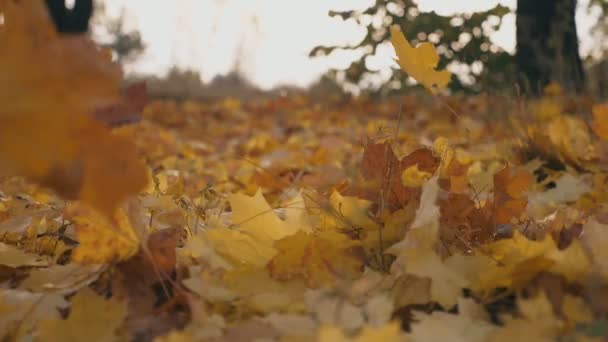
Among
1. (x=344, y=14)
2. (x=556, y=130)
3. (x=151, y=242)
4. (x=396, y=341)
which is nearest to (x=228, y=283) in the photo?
(x=151, y=242)

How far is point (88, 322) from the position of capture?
671mm

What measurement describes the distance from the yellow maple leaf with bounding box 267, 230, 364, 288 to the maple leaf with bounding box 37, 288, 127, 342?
17 centimetres

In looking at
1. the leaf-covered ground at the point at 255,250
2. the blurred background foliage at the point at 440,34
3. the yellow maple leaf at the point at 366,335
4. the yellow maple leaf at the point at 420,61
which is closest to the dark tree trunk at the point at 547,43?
the blurred background foliage at the point at 440,34

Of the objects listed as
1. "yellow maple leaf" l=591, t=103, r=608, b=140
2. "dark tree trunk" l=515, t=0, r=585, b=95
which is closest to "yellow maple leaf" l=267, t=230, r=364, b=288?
"yellow maple leaf" l=591, t=103, r=608, b=140

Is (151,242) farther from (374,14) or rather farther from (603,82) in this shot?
(603,82)

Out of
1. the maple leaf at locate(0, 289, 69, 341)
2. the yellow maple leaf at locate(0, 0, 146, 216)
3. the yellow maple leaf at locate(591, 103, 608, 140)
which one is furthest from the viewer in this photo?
the yellow maple leaf at locate(591, 103, 608, 140)

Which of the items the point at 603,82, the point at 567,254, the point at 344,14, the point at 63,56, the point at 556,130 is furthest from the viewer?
the point at 603,82

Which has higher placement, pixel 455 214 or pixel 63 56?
pixel 63 56

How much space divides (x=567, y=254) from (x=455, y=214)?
211 mm

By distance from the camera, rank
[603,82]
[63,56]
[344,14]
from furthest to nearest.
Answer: [603,82] < [344,14] < [63,56]

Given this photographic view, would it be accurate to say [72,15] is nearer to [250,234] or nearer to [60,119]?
[250,234]

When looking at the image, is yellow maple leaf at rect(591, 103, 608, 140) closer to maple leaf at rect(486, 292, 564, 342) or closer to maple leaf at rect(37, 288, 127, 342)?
maple leaf at rect(486, 292, 564, 342)

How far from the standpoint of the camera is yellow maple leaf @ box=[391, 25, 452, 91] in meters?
0.87

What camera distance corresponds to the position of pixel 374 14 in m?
1.55
